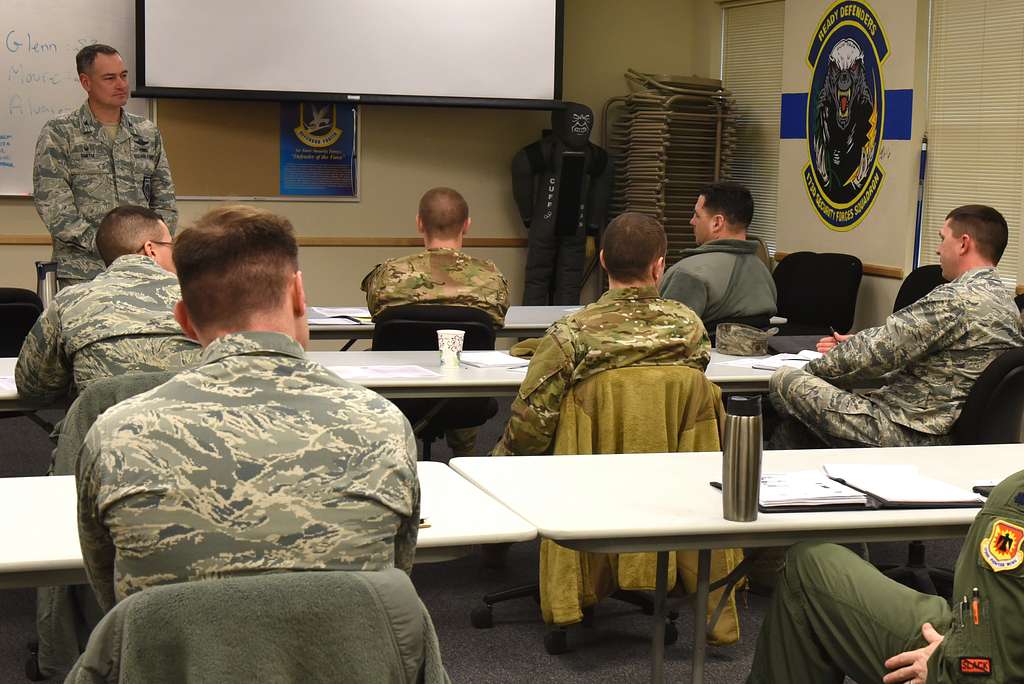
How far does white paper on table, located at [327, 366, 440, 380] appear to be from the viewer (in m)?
3.84

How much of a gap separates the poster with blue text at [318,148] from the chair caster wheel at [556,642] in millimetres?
4764

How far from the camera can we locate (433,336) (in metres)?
4.44

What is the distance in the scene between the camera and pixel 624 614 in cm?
375

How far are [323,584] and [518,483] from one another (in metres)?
1.16

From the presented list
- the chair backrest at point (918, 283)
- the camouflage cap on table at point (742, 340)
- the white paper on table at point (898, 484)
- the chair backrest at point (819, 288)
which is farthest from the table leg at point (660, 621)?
the chair backrest at point (819, 288)

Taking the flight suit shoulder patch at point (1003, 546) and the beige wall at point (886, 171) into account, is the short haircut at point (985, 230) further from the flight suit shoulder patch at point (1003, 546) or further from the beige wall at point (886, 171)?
the beige wall at point (886, 171)

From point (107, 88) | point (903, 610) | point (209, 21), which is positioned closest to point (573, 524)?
point (903, 610)

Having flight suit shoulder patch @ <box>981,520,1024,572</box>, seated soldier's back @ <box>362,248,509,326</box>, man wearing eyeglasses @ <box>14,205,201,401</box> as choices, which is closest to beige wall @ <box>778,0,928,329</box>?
seated soldier's back @ <box>362,248,509,326</box>

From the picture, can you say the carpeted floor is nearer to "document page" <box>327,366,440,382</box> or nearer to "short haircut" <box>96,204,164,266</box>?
"document page" <box>327,366,440,382</box>

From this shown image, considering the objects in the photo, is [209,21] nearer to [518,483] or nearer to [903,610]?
[518,483]

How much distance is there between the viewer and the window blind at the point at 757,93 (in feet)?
25.8

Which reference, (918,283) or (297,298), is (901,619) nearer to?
(297,298)

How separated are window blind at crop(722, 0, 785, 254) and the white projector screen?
1.25 metres

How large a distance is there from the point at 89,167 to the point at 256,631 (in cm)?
458
